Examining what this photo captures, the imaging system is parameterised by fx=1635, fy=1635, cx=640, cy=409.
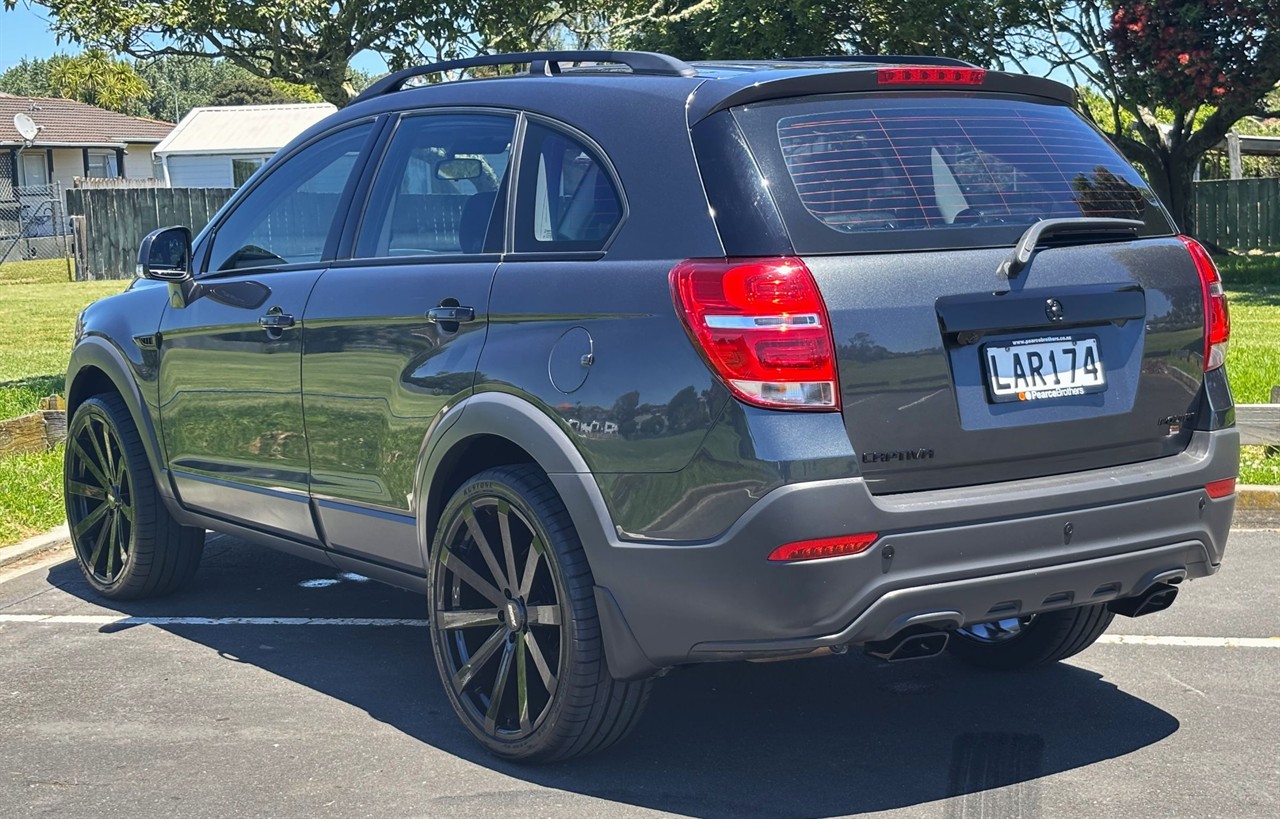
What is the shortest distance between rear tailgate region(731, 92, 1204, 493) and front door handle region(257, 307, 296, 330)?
1.93 m

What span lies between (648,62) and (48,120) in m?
51.9

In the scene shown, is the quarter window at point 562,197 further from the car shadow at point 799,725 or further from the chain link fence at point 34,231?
the chain link fence at point 34,231

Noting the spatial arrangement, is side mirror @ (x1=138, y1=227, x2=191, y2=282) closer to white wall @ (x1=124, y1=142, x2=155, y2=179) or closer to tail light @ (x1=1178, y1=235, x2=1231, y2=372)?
tail light @ (x1=1178, y1=235, x2=1231, y2=372)

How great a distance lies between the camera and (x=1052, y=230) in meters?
4.27

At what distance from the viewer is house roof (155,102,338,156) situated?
47.0 metres

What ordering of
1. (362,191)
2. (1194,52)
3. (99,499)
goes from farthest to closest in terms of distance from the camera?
(1194,52), (99,499), (362,191)

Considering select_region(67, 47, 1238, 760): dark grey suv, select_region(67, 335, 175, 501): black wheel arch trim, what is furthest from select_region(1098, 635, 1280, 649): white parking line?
select_region(67, 335, 175, 501): black wheel arch trim

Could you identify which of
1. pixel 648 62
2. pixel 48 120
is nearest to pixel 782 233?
pixel 648 62

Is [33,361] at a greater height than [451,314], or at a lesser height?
lesser

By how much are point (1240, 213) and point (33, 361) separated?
27.4 meters

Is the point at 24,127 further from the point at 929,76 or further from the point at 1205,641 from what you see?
the point at 929,76

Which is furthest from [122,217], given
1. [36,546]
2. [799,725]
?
[799,725]

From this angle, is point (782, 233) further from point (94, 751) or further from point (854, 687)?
point (94, 751)

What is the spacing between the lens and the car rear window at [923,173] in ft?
13.5
